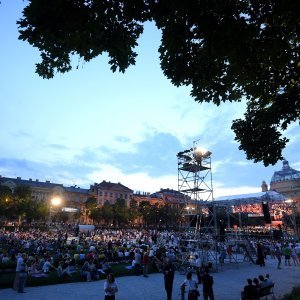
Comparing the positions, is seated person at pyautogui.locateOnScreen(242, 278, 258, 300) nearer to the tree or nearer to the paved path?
the paved path

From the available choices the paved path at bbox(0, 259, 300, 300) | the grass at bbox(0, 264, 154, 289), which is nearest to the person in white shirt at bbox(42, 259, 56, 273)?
the grass at bbox(0, 264, 154, 289)

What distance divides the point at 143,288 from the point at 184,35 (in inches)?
488

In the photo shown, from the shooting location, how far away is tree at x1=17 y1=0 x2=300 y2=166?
5219mm

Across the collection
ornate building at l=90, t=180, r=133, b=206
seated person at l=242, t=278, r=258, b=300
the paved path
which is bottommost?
the paved path

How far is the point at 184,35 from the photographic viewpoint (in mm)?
6258

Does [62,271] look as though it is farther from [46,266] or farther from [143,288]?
[143,288]

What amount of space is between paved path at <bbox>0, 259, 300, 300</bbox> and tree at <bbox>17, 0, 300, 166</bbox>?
9660 millimetres

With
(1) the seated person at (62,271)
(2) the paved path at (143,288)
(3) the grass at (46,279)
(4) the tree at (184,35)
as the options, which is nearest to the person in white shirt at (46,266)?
(3) the grass at (46,279)

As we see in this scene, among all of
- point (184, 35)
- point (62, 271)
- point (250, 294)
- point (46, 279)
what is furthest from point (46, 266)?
point (184, 35)

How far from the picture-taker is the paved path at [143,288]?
12477 millimetres

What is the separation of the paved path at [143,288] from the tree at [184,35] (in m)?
9.66

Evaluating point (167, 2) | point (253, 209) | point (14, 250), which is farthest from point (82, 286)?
point (253, 209)

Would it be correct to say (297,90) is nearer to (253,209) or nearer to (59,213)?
(253,209)

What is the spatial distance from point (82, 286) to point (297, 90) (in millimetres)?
13238
